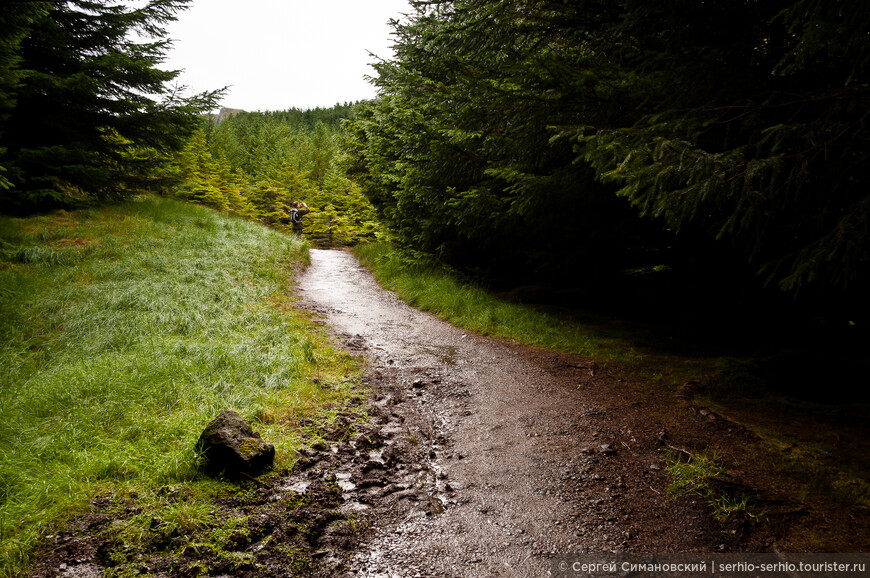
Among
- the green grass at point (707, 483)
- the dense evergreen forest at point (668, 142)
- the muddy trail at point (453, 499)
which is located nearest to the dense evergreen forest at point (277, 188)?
the dense evergreen forest at point (668, 142)

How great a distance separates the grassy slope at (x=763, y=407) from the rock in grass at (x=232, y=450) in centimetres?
383

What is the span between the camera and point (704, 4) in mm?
4367

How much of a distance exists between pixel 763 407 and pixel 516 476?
3112mm

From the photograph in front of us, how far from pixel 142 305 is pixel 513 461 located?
7.12m

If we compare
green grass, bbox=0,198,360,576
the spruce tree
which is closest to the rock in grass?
green grass, bbox=0,198,360,576

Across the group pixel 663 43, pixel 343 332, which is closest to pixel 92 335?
pixel 343 332

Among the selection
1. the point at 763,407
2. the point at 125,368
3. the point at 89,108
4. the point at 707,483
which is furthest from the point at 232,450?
the point at 89,108

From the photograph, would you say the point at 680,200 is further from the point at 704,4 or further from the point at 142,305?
the point at 142,305

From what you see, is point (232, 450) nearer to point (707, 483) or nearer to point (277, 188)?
point (707, 483)

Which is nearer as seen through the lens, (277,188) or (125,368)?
(125,368)

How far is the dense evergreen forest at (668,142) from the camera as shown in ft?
10.9

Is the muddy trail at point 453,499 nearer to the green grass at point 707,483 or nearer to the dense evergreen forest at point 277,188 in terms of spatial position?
the green grass at point 707,483

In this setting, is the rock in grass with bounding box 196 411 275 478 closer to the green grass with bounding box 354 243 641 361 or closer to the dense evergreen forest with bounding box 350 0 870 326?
the dense evergreen forest with bounding box 350 0 870 326

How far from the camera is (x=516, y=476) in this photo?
349 centimetres
